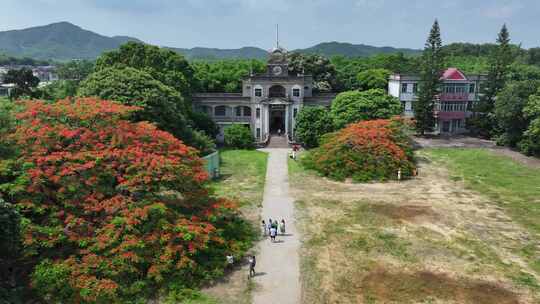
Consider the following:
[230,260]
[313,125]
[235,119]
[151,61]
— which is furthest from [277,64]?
[230,260]

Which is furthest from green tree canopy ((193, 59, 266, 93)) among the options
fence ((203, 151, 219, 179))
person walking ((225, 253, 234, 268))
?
person walking ((225, 253, 234, 268))

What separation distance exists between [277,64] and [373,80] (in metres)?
20.6

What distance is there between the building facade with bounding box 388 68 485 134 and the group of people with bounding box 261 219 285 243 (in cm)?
3360

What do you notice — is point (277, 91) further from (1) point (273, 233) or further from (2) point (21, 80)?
(1) point (273, 233)

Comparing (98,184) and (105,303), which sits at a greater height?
(98,184)

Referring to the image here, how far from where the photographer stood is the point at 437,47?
47.5 meters

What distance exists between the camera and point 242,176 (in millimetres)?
33438

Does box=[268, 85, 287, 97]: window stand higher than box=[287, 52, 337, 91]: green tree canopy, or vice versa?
box=[287, 52, 337, 91]: green tree canopy

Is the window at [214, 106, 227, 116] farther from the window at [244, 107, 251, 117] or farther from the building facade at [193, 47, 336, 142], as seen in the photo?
the window at [244, 107, 251, 117]

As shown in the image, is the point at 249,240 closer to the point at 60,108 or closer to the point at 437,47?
the point at 60,108

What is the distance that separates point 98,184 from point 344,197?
16049mm

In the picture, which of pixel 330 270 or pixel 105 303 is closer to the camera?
pixel 105 303

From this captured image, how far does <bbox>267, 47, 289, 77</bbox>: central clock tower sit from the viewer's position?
49.2 metres

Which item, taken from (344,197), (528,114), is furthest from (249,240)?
(528,114)
